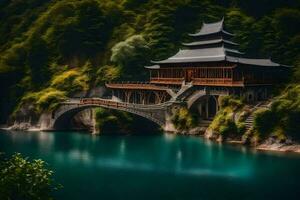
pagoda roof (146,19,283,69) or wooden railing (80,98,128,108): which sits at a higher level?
pagoda roof (146,19,283,69)

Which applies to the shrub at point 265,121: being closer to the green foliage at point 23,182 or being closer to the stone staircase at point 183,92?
the stone staircase at point 183,92

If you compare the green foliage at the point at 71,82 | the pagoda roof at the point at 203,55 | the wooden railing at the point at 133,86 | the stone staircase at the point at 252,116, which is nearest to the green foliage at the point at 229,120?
the stone staircase at the point at 252,116

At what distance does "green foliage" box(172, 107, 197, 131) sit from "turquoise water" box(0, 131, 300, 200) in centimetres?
336

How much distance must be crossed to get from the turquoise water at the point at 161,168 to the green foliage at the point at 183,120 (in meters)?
3.36

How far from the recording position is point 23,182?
2739 centimetres

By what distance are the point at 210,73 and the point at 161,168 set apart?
1264 inches

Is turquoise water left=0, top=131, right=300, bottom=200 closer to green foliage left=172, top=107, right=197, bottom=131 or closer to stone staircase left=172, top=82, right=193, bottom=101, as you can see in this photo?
green foliage left=172, top=107, right=197, bottom=131

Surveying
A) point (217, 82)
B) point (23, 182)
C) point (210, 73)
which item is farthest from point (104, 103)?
point (23, 182)

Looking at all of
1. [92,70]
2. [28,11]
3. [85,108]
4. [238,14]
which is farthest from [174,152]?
[28,11]

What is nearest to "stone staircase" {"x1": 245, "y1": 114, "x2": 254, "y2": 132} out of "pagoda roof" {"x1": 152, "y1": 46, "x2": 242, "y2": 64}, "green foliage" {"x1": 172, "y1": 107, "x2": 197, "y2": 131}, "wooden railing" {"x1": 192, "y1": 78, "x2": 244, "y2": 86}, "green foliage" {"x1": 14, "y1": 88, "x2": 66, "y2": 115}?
"wooden railing" {"x1": 192, "y1": 78, "x2": 244, "y2": 86}

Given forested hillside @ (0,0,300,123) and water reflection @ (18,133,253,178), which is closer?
water reflection @ (18,133,253,178)

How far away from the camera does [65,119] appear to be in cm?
10275

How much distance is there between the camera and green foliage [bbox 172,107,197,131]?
281 ft

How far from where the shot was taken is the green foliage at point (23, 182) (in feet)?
88.3
